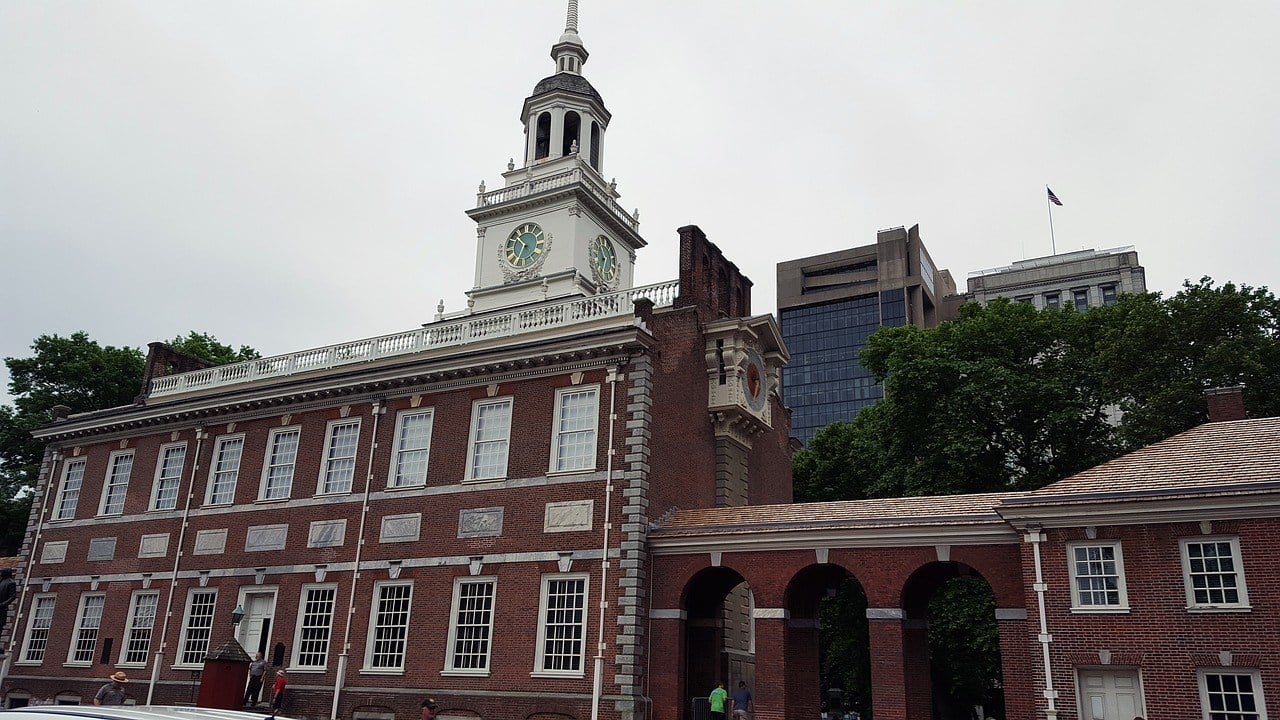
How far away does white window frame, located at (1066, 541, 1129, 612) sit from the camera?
1977 cm

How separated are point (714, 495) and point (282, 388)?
14.4m

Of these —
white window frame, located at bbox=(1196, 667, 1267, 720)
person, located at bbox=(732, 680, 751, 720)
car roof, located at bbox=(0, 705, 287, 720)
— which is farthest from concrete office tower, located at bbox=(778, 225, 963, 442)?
car roof, located at bbox=(0, 705, 287, 720)

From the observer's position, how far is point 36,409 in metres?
48.6

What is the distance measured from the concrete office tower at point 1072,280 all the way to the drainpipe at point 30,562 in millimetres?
96588

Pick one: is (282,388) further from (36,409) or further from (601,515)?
(36,409)

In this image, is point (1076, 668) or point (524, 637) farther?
point (524, 637)

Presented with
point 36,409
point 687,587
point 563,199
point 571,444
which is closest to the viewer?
point 687,587

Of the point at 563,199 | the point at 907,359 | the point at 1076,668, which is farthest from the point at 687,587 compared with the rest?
the point at 563,199

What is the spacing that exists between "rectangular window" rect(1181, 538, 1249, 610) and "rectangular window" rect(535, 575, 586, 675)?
13665 millimetres

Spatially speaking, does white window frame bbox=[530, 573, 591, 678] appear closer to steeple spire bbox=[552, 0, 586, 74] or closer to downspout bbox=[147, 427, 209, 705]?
downspout bbox=[147, 427, 209, 705]

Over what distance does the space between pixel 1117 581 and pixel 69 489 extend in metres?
35.6

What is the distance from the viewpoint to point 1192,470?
804 inches

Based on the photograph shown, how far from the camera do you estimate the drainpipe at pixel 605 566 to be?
2444 centimetres

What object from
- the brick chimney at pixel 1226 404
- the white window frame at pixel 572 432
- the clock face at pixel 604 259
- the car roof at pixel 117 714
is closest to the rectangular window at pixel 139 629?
the white window frame at pixel 572 432
